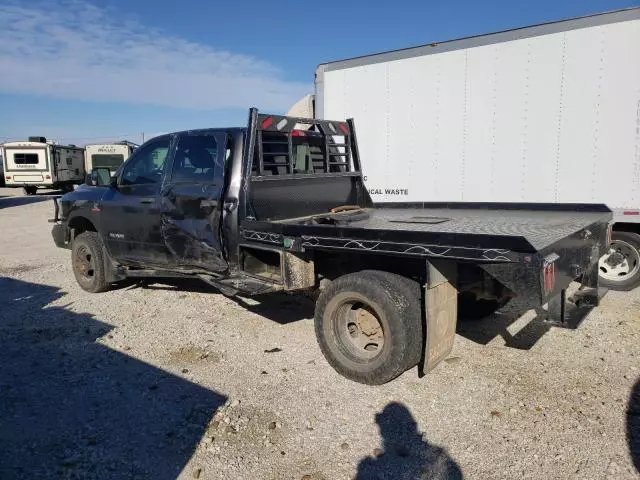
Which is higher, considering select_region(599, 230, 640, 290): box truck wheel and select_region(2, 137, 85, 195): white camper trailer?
select_region(2, 137, 85, 195): white camper trailer

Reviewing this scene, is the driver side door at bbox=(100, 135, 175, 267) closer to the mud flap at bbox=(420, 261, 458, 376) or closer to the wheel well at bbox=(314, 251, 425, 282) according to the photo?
the wheel well at bbox=(314, 251, 425, 282)

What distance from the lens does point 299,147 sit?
5875mm

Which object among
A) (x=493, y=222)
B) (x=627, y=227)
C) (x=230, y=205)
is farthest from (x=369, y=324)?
(x=627, y=227)

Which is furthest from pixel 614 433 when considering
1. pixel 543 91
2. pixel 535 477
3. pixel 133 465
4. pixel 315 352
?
pixel 543 91

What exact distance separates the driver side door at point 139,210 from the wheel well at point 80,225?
25.8 inches

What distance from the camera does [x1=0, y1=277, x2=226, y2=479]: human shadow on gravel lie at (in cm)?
324

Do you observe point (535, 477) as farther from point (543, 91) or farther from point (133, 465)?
point (543, 91)

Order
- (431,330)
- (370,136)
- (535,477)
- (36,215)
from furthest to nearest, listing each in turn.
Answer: (36,215)
(370,136)
(431,330)
(535,477)

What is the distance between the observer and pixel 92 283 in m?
7.04

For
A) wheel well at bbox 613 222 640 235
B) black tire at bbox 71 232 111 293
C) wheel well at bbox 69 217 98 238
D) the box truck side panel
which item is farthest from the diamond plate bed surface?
wheel well at bbox 69 217 98 238

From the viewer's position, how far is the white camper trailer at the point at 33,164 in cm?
2602

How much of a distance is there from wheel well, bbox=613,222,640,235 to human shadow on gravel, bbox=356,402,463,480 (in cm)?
461

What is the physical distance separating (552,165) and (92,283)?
6.14 m

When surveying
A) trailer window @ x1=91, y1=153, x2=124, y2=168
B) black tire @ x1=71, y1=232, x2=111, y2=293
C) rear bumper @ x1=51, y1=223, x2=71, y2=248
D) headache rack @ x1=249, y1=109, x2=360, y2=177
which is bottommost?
black tire @ x1=71, y1=232, x2=111, y2=293
